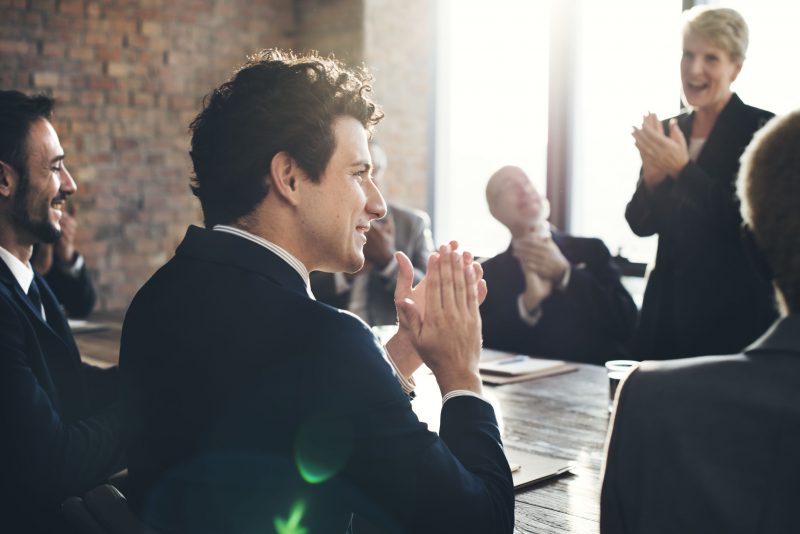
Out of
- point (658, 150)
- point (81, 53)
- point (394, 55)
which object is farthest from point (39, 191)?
point (394, 55)

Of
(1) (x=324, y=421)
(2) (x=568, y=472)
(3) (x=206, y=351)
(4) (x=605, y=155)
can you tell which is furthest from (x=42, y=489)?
(4) (x=605, y=155)

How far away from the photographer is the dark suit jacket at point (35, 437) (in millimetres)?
1375

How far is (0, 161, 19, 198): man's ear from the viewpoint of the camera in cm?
193

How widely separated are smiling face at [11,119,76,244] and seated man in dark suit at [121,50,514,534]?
0.87 metres

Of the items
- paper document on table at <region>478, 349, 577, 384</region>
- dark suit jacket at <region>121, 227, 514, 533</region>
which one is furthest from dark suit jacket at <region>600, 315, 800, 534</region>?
paper document on table at <region>478, 349, 577, 384</region>

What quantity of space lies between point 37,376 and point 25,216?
0.52m

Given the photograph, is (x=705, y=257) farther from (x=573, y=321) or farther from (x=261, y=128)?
(x=261, y=128)

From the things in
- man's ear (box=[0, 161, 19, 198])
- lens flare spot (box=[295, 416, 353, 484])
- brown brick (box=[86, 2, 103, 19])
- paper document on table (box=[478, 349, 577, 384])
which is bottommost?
paper document on table (box=[478, 349, 577, 384])

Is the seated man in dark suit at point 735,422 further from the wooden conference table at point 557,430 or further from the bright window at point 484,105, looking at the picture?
the bright window at point 484,105

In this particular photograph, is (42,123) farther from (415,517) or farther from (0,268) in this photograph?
(415,517)

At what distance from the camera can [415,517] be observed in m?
0.97

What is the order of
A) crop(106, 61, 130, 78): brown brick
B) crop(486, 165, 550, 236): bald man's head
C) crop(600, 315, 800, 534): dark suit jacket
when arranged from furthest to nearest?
crop(106, 61, 130, 78): brown brick → crop(486, 165, 550, 236): bald man's head → crop(600, 315, 800, 534): dark suit jacket

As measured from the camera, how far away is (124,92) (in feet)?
16.3

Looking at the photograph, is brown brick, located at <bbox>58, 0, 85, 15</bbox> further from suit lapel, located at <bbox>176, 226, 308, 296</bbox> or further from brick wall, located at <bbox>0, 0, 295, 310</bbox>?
suit lapel, located at <bbox>176, 226, 308, 296</bbox>
